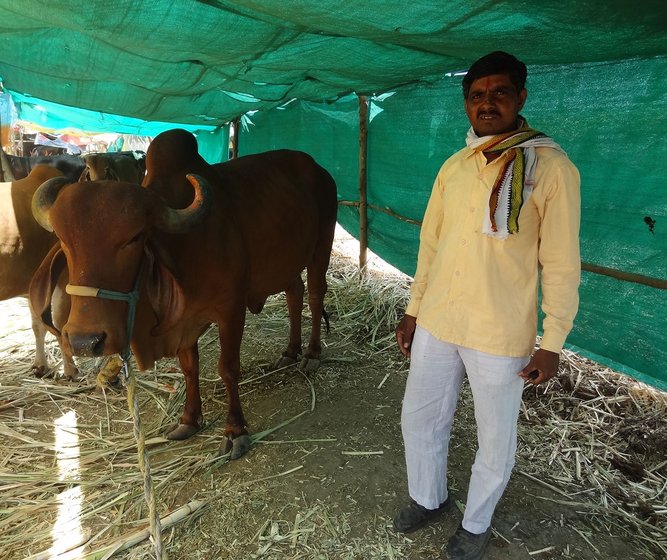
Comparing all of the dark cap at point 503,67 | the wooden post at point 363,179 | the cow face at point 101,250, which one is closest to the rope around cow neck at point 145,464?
the cow face at point 101,250

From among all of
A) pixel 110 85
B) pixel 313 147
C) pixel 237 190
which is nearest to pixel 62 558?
pixel 237 190

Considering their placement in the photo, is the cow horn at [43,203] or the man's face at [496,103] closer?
the man's face at [496,103]

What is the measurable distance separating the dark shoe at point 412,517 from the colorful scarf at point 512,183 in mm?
1508

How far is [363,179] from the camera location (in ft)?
19.0

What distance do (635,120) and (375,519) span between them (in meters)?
2.95

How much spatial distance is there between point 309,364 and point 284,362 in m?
0.25

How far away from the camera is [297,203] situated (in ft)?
12.5

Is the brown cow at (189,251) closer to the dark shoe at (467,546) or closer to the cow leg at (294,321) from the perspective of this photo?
the cow leg at (294,321)

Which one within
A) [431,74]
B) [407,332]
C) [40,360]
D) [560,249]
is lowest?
[40,360]

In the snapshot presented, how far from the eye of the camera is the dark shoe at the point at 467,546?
6.99ft

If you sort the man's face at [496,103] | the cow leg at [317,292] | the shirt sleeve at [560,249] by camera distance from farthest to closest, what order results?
the cow leg at [317,292], the man's face at [496,103], the shirt sleeve at [560,249]

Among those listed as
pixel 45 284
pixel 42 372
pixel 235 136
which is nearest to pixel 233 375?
pixel 45 284

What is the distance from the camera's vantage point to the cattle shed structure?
237cm

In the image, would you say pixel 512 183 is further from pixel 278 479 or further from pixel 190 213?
pixel 278 479
